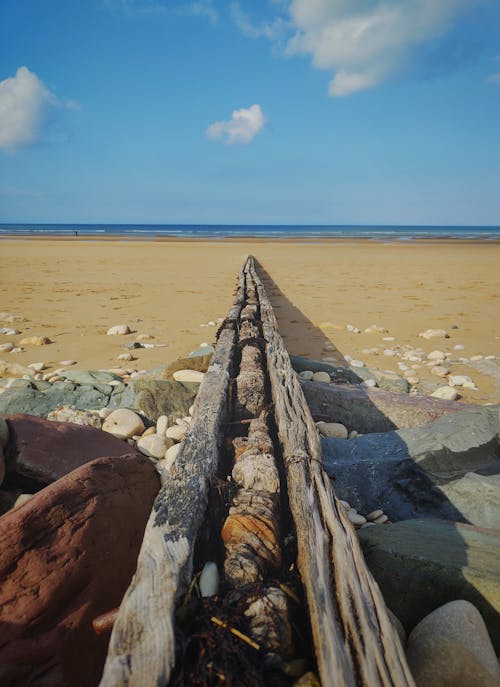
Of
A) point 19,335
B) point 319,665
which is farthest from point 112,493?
point 19,335

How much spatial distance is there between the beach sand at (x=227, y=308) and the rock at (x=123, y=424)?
1.63 meters

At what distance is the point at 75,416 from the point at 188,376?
1014 millimetres

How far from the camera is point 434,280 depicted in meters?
12.0

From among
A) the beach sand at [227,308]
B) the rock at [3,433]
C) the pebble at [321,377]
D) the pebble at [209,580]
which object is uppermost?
the pebble at [209,580]

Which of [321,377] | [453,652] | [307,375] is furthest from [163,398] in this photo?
[453,652]

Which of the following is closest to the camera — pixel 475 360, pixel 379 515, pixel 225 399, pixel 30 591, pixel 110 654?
pixel 110 654

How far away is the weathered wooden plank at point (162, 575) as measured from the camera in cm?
88

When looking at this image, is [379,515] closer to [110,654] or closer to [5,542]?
[110,654]

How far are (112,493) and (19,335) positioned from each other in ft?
16.5

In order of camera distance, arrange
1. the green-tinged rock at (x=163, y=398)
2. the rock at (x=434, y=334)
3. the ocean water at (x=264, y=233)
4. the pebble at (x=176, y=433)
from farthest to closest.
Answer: the ocean water at (x=264, y=233)
the rock at (x=434, y=334)
the green-tinged rock at (x=163, y=398)
the pebble at (x=176, y=433)

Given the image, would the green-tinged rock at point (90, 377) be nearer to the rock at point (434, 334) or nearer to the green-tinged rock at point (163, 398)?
the green-tinged rock at point (163, 398)

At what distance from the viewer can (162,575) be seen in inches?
42.6

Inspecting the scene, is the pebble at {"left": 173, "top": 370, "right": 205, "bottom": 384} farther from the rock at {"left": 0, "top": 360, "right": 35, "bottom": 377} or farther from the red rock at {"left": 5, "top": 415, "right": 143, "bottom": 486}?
the rock at {"left": 0, "top": 360, "right": 35, "bottom": 377}

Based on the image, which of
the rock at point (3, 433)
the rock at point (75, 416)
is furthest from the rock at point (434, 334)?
the rock at point (3, 433)
